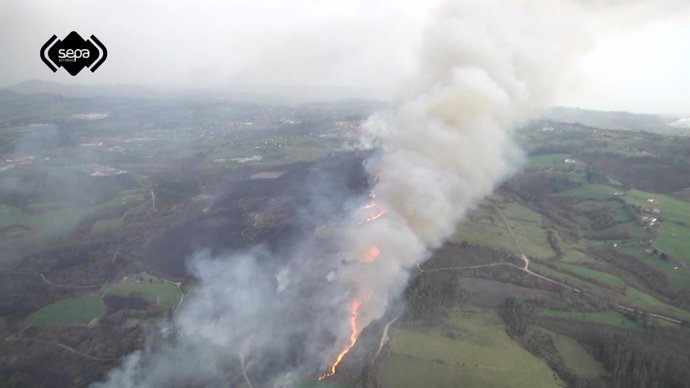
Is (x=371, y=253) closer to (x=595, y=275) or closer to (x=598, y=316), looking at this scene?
(x=598, y=316)

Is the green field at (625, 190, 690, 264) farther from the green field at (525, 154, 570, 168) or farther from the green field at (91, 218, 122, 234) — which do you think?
the green field at (91, 218, 122, 234)

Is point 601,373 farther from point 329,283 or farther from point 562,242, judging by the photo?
point 562,242

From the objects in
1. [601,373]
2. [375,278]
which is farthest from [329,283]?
[601,373]

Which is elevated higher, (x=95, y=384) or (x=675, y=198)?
(x=675, y=198)

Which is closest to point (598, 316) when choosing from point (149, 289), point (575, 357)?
point (575, 357)

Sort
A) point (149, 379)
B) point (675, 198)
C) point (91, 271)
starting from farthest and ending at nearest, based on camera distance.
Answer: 1. point (675, 198)
2. point (91, 271)
3. point (149, 379)

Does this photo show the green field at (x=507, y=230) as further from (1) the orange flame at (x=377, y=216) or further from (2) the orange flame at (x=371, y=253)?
(2) the orange flame at (x=371, y=253)

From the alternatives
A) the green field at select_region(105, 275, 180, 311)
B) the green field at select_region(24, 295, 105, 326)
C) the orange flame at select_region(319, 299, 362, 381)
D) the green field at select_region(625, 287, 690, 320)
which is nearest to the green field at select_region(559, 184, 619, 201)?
the green field at select_region(625, 287, 690, 320)

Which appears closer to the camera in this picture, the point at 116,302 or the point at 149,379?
the point at 149,379
